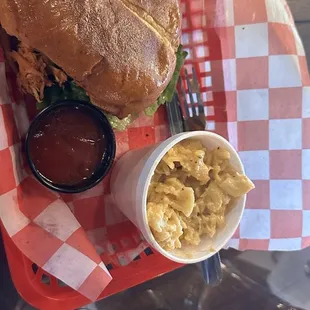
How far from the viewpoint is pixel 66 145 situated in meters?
1.23

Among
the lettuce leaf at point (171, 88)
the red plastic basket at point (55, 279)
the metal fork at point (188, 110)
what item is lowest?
the red plastic basket at point (55, 279)

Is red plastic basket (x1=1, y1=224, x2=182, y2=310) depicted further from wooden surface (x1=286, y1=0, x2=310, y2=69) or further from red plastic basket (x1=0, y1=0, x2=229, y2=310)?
wooden surface (x1=286, y1=0, x2=310, y2=69)

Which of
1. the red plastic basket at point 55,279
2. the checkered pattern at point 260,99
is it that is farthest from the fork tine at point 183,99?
the red plastic basket at point 55,279

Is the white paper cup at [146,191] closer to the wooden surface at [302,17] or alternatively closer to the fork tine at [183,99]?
the fork tine at [183,99]

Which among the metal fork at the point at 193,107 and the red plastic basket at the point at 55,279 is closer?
the red plastic basket at the point at 55,279

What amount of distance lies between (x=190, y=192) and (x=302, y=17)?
87 centimetres

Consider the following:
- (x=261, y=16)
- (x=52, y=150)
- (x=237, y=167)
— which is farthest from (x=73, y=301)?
(x=261, y=16)

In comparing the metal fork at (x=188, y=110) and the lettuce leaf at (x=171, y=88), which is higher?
the lettuce leaf at (x=171, y=88)

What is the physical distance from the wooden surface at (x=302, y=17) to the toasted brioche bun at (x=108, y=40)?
68 centimetres

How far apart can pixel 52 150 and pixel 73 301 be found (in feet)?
1.32

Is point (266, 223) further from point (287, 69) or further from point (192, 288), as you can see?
point (287, 69)

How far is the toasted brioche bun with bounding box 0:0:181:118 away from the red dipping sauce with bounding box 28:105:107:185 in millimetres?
106

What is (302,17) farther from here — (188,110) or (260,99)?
(188,110)

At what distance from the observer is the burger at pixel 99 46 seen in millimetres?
1031
